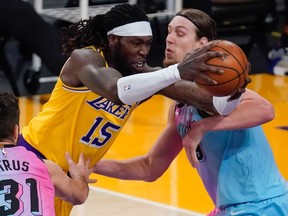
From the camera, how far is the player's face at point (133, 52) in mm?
4895

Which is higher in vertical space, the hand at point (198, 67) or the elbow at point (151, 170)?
the hand at point (198, 67)

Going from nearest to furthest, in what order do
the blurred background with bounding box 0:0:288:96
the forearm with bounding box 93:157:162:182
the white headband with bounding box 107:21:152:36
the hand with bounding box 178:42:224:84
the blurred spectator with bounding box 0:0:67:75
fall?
the hand with bounding box 178:42:224:84 → the white headband with bounding box 107:21:152:36 → the forearm with bounding box 93:157:162:182 → the blurred spectator with bounding box 0:0:67:75 → the blurred background with bounding box 0:0:288:96

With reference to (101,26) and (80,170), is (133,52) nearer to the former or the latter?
(101,26)

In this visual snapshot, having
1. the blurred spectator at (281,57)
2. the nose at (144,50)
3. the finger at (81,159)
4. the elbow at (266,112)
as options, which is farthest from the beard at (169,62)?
the blurred spectator at (281,57)

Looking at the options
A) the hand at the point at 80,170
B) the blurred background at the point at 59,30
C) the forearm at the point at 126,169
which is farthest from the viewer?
the blurred background at the point at 59,30

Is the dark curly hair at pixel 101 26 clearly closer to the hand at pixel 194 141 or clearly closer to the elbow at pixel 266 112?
the hand at pixel 194 141

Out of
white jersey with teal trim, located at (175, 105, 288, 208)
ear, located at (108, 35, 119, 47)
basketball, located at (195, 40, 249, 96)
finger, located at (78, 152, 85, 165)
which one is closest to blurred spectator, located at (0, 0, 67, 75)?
ear, located at (108, 35, 119, 47)

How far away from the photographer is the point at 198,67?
164 inches

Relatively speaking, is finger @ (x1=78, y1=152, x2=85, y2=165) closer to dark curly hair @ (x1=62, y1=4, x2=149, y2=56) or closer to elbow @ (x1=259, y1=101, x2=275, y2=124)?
dark curly hair @ (x1=62, y1=4, x2=149, y2=56)

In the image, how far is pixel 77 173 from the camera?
470 centimetres

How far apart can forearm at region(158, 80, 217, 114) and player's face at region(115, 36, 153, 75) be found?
231 millimetres

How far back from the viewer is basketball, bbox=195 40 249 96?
4.24 m

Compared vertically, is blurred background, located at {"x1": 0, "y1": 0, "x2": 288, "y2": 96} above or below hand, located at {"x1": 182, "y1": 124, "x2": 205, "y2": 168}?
below

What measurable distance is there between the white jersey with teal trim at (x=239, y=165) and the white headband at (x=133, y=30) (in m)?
0.49
